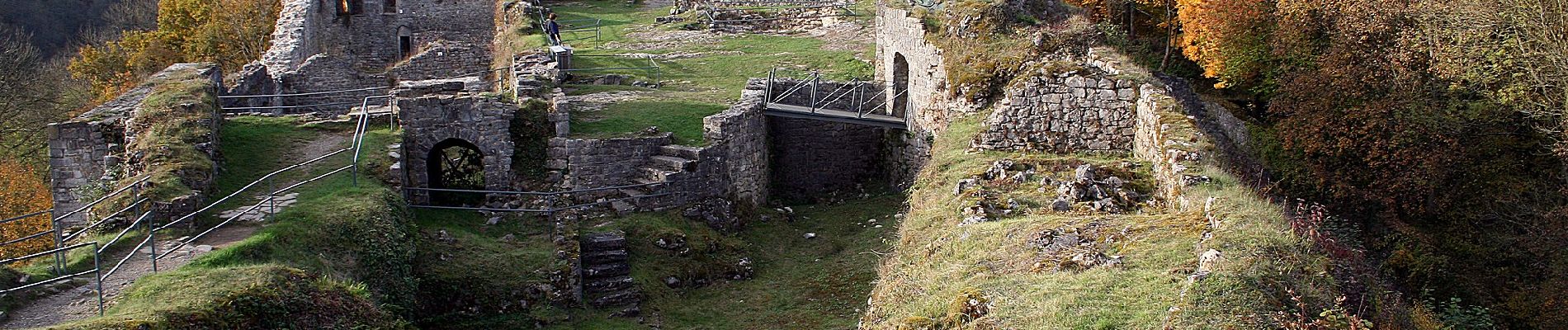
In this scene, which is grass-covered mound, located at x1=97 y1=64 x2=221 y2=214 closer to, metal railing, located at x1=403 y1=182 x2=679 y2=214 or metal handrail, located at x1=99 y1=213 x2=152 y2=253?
metal handrail, located at x1=99 y1=213 x2=152 y2=253

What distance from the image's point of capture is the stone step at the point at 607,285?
54.9 ft

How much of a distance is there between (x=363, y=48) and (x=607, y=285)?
15.1 meters

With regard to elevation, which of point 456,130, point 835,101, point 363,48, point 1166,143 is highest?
point 363,48

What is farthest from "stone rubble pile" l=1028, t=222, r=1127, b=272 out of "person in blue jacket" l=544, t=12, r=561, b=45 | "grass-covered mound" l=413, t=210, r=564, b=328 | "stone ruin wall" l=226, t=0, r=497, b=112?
"person in blue jacket" l=544, t=12, r=561, b=45

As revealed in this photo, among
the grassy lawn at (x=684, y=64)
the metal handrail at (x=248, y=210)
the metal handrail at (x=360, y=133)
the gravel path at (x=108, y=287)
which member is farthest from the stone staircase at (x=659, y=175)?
the gravel path at (x=108, y=287)

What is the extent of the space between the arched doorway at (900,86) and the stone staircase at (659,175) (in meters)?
4.69

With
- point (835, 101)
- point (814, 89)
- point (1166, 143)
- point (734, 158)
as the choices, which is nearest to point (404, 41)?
point (814, 89)

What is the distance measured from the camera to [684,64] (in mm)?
25828

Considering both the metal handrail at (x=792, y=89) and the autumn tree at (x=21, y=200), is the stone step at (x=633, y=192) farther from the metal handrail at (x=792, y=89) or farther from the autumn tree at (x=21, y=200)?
the autumn tree at (x=21, y=200)

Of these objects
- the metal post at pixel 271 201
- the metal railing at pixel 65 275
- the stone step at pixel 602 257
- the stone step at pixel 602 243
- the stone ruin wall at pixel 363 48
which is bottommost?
the stone step at pixel 602 257

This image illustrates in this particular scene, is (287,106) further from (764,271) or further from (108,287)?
(108,287)

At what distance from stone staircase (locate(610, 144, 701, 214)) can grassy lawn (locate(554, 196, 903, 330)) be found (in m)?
0.21

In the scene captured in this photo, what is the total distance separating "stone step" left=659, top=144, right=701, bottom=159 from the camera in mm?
18906

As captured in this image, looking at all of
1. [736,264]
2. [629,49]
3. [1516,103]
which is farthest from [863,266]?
[629,49]
